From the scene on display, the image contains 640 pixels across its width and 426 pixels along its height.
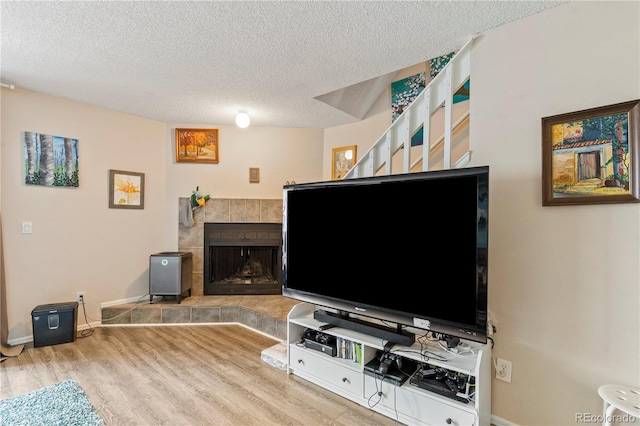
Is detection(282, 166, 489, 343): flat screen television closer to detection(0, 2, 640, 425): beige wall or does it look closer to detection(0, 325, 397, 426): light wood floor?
detection(0, 2, 640, 425): beige wall

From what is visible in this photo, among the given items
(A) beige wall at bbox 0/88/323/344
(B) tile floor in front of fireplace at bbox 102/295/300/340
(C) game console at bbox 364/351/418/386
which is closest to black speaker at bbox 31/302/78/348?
(A) beige wall at bbox 0/88/323/344

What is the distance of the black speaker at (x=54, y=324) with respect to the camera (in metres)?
2.81

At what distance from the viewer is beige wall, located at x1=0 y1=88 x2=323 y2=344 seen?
2.88 m

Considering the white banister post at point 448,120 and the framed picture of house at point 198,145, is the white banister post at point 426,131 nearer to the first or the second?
the white banister post at point 448,120

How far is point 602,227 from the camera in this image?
1.54 meters

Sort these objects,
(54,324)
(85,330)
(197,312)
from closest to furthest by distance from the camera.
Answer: (54,324) < (85,330) < (197,312)

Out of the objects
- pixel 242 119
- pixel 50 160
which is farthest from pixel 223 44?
pixel 50 160

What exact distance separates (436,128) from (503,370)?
205 cm

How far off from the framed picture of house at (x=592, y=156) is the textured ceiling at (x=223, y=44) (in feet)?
2.19

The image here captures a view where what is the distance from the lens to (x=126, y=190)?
361cm

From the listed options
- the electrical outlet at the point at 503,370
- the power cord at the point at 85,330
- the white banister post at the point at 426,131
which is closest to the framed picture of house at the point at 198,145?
the power cord at the point at 85,330

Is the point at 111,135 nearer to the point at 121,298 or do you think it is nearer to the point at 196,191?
the point at 196,191

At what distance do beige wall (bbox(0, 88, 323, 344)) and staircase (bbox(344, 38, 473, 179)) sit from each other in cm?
166

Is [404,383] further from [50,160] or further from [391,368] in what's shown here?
[50,160]
